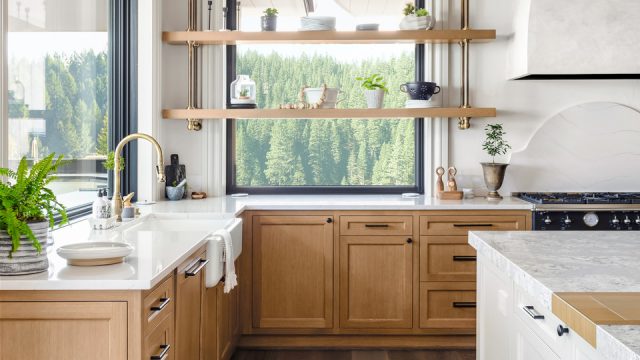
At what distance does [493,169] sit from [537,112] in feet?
1.88

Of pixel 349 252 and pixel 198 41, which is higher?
pixel 198 41

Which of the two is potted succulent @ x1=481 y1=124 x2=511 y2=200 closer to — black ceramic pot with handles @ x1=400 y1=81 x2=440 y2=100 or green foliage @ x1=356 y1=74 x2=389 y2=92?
black ceramic pot with handles @ x1=400 y1=81 x2=440 y2=100

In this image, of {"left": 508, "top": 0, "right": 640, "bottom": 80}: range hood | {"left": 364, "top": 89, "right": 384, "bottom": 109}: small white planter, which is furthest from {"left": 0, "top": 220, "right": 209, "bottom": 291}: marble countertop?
{"left": 508, "top": 0, "right": 640, "bottom": 80}: range hood

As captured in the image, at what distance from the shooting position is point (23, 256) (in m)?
2.06

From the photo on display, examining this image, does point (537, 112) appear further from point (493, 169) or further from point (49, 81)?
point (49, 81)

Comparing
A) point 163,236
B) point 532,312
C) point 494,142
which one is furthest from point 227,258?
point 494,142

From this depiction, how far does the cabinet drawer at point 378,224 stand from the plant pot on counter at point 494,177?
69cm

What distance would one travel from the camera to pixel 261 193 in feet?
16.1

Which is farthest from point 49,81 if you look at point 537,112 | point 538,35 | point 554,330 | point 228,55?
point 537,112

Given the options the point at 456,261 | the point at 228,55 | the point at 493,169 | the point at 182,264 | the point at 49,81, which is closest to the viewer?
the point at 182,264

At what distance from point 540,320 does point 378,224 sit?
7.14 ft

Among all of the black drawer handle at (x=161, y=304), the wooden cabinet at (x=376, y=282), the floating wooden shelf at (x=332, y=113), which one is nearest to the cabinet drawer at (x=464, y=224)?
the wooden cabinet at (x=376, y=282)

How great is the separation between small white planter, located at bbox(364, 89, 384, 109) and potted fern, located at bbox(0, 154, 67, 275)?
2.80 m

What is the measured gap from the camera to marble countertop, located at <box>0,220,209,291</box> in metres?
2.01
